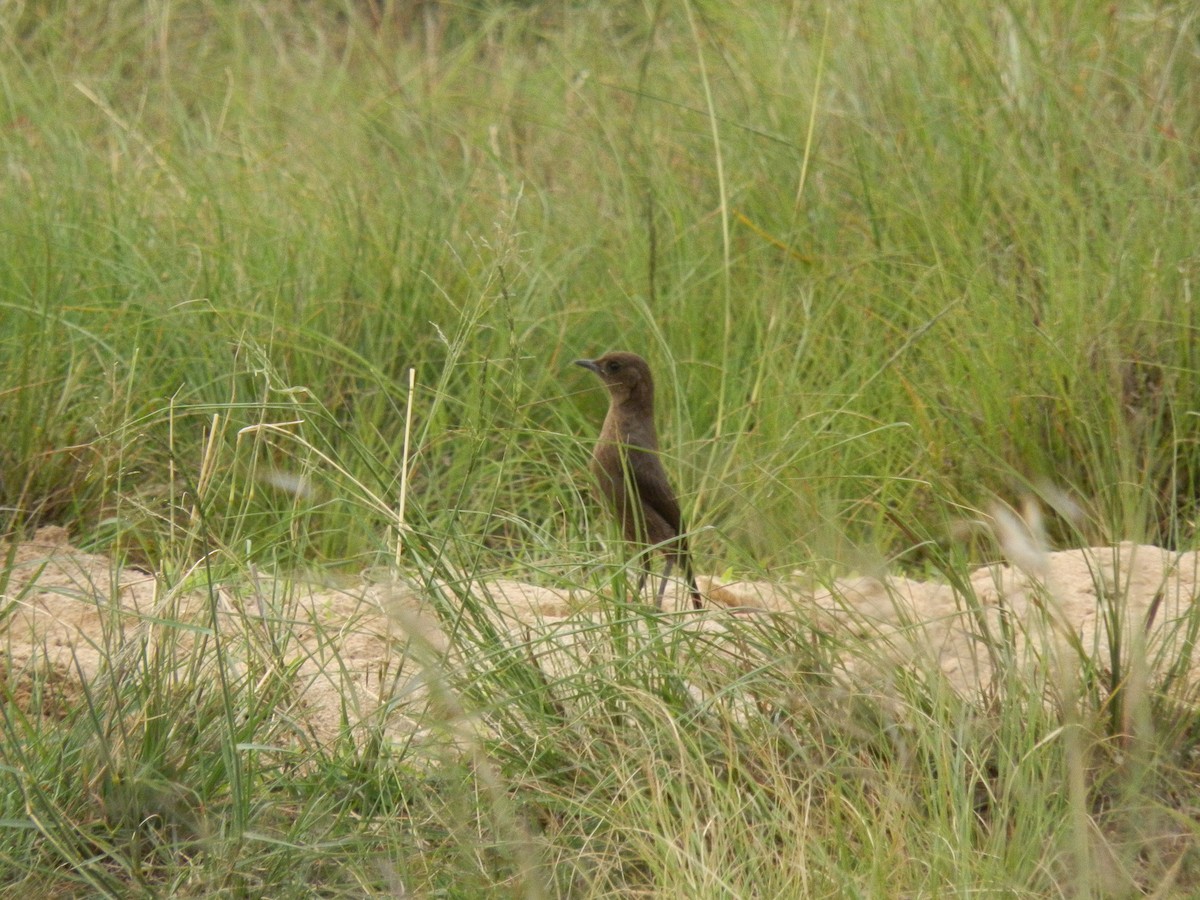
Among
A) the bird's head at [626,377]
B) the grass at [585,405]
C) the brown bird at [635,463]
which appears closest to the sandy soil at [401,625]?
the grass at [585,405]

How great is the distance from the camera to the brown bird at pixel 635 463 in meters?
3.74

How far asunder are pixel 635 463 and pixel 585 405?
1.21 metres

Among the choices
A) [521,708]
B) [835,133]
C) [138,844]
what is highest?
[835,133]

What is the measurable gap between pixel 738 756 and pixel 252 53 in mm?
6381

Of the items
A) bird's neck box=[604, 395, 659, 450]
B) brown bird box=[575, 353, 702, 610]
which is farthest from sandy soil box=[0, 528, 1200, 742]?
bird's neck box=[604, 395, 659, 450]

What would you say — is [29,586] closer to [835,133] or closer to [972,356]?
[972,356]

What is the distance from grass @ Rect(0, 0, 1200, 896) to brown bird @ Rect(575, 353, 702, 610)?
95mm

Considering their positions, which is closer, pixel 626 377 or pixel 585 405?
pixel 626 377

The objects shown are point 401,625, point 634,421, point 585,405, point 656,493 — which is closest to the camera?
point 401,625

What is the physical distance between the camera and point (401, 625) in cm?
222

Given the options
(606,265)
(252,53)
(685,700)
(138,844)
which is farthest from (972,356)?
(252,53)

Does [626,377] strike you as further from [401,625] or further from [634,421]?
[401,625]

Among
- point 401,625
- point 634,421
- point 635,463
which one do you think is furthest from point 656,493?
point 401,625

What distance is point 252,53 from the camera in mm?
8211
